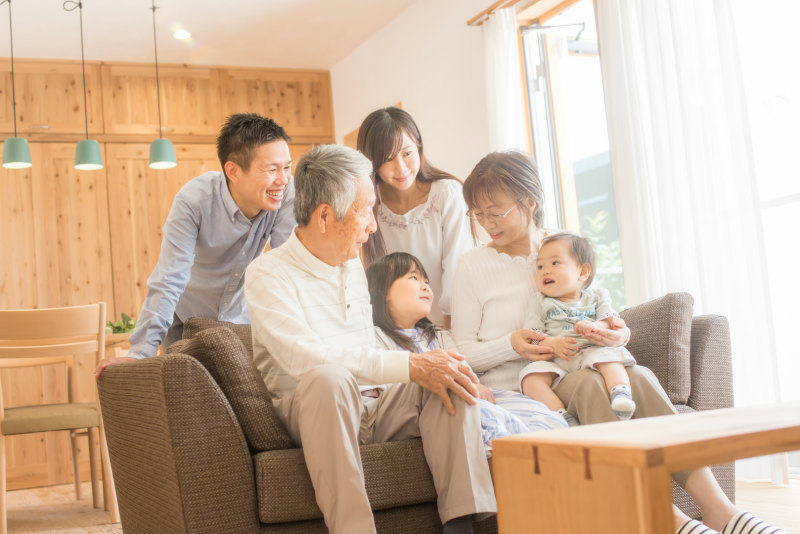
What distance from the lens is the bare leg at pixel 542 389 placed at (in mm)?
2145

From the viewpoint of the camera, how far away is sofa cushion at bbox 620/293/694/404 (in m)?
2.22

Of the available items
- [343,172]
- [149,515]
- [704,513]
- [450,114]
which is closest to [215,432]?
[149,515]

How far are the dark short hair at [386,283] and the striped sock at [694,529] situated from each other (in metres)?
0.80

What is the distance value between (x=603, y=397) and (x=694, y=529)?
411 mm

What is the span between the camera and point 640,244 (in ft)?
12.1

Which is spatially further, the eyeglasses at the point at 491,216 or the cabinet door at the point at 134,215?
the cabinet door at the point at 134,215

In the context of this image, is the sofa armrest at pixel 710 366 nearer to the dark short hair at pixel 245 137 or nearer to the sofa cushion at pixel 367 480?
the sofa cushion at pixel 367 480

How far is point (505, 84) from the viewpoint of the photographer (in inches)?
178

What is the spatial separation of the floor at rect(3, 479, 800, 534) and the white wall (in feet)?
8.38

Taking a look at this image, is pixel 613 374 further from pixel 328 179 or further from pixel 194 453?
pixel 194 453

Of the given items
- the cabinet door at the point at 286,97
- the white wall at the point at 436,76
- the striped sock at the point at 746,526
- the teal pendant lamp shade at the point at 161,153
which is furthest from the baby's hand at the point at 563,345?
the cabinet door at the point at 286,97

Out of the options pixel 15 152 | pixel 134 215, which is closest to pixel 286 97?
pixel 134 215

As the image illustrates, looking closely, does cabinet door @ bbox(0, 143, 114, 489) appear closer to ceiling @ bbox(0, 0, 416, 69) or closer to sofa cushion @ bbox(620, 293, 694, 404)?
ceiling @ bbox(0, 0, 416, 69)

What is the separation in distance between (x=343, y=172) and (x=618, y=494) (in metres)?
1.14
